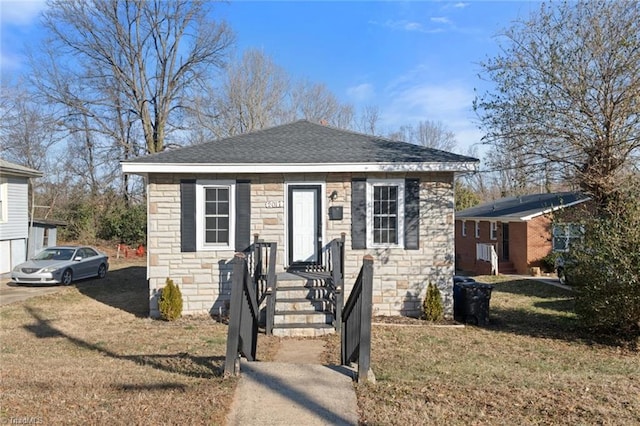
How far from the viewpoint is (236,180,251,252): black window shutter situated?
9.93m

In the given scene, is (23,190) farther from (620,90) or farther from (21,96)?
(620,90)

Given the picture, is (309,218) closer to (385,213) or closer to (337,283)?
(385,213)

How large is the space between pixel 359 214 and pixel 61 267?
10.9 meters

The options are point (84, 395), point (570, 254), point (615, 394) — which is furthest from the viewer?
point (570, 254)

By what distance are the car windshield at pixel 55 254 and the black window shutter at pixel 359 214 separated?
11274 mm

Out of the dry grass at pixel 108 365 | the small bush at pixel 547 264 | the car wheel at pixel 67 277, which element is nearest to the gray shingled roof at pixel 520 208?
the small bush at pixel 547 264

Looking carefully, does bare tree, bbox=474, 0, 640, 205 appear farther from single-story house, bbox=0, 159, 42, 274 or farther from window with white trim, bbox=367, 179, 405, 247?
single-story house, bbox=0, 159, 42, 274

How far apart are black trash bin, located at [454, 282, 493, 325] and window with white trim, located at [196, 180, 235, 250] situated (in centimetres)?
533

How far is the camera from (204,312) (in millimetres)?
9906

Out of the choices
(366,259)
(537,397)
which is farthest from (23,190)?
(537,397)

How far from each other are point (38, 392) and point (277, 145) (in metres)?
7.55

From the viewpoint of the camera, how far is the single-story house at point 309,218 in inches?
387

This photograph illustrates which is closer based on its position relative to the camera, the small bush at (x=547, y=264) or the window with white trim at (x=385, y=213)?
the window with white trim at (x=385, y=213)

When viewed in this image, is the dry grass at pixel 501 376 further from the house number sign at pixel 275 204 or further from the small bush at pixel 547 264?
the small bush at pixel 547 264
